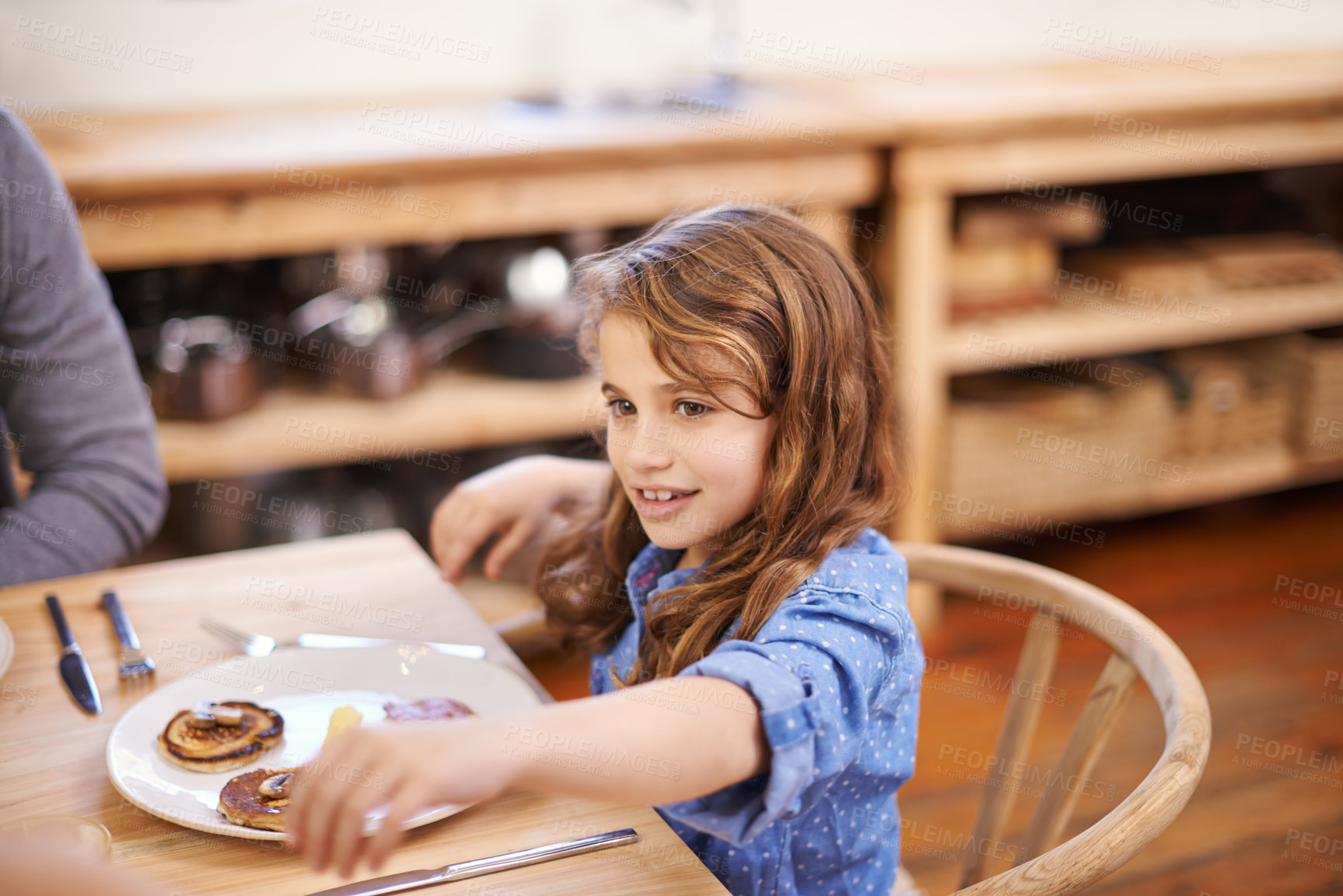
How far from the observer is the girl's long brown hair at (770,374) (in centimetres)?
79

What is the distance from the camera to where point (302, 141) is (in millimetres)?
1823

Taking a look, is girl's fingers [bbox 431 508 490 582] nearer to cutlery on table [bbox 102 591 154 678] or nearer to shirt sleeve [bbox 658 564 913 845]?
cutlery on table [bbox 102 591 154 678]

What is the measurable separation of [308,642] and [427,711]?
0.60ft

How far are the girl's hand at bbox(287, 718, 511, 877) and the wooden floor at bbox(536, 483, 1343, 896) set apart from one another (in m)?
0.56

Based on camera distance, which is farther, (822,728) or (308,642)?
(308,642)

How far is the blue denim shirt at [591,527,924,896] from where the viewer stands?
623mm

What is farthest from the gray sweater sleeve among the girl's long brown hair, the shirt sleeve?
the shirt sleeve

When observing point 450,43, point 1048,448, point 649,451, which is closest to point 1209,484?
point 1048,448

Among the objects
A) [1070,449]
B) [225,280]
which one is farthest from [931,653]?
[225,280]

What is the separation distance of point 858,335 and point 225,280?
1.48 m

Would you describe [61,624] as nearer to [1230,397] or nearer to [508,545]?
[508,545]

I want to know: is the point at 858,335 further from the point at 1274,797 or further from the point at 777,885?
the point at 1274,797

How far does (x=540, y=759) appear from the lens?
1.74ft

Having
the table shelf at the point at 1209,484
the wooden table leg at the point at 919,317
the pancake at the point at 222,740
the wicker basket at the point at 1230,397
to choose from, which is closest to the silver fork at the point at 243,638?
the pancake at the point at 222,740
